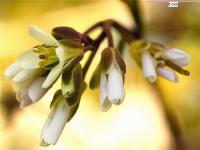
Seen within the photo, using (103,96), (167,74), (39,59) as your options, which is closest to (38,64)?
(39,59)

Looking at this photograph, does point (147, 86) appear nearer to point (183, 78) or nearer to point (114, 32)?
point (183, 78)

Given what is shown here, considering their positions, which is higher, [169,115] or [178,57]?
[178,57]

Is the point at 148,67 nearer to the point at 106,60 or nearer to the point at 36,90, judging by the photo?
the point at 106,60

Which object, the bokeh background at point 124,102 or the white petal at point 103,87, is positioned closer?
the white petal at point 103,87

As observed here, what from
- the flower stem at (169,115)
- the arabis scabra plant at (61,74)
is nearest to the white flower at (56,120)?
the arabis scabra plant at (61,74)

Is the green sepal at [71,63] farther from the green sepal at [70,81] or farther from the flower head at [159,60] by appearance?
the flower head at [159,60]

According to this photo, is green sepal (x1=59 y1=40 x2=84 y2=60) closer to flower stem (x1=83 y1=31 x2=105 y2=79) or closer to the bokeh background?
flower stem (x1=83 y1=31 x2=105 y2=79)

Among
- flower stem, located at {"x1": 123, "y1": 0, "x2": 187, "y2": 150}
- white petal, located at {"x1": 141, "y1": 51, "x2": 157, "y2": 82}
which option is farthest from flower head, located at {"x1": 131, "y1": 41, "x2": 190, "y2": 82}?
flower stem, located at {"x1": 123, "y1": 0, "x2": 187, "y2": 150}
